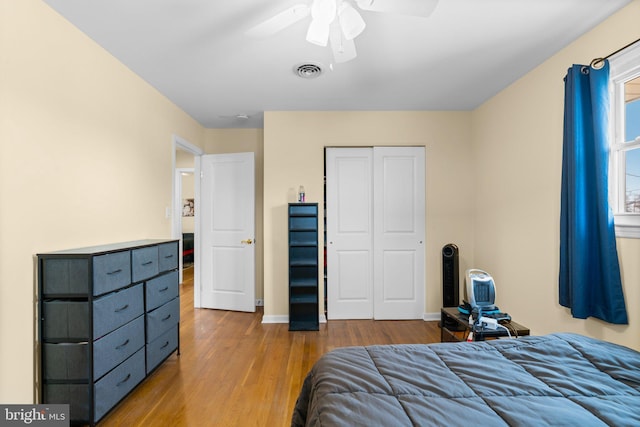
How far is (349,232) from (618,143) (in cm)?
255

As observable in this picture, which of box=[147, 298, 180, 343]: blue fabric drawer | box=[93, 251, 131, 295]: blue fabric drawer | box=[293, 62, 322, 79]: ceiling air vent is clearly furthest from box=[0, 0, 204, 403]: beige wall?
box=[293, 62, 322, 79]: ceiling air vent

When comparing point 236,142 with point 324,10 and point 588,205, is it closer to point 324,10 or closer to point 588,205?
point 324,10

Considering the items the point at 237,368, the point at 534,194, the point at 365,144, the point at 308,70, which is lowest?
the point at 237,368

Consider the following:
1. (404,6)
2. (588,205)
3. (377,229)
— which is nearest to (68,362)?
(404,6)

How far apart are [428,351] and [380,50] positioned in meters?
2.18

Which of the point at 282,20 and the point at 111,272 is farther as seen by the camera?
the point at 111,272

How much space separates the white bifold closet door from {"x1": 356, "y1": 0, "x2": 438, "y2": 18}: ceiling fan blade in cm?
229

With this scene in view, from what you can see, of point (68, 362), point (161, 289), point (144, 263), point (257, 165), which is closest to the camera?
point (68, 362)

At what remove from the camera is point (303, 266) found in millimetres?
3553

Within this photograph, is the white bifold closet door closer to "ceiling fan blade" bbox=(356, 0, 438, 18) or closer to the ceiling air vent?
the ceiling air vent

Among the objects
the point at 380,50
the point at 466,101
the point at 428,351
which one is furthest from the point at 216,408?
the point at 466,101

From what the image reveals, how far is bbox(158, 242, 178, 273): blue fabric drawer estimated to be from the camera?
8.10ft

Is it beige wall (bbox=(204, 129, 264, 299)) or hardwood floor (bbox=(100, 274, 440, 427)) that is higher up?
beige wall (bbox=(204, 129, 264, 299))

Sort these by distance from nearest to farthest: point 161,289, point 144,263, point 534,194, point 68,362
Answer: point 68,362, point 144,263, point 161,289, point 534,194
